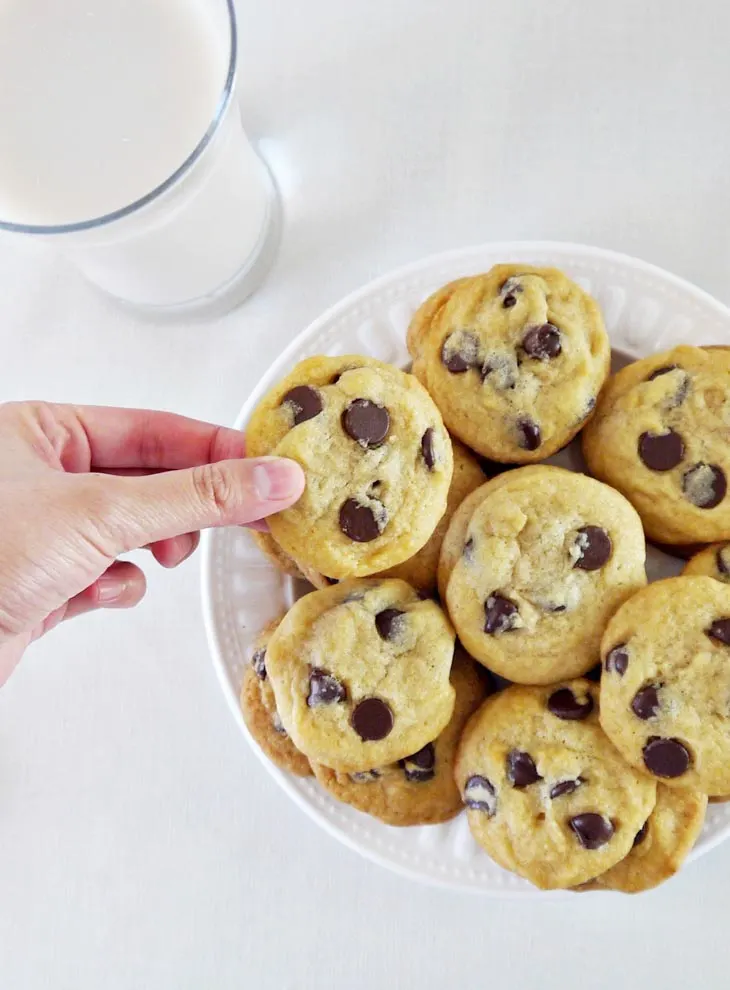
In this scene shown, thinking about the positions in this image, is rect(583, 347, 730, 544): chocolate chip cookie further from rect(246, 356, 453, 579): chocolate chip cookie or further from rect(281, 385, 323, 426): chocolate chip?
rect(281, 385, 323, 426): chocolate chip

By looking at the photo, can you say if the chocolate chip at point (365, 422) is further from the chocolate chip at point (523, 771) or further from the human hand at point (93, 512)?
the chocolate chip at point (523, 771)

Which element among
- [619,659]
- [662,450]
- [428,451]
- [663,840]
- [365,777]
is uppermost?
[428,451]

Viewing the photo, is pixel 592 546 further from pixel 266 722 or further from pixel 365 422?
pixel 266 722

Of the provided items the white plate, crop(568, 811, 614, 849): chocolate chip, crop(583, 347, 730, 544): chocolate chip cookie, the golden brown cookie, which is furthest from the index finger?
crop(568, 811, 614, 849): chocolate chip

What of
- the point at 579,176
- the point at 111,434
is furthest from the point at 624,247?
the point at 111,434

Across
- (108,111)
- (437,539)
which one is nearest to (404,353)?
(437,539)
